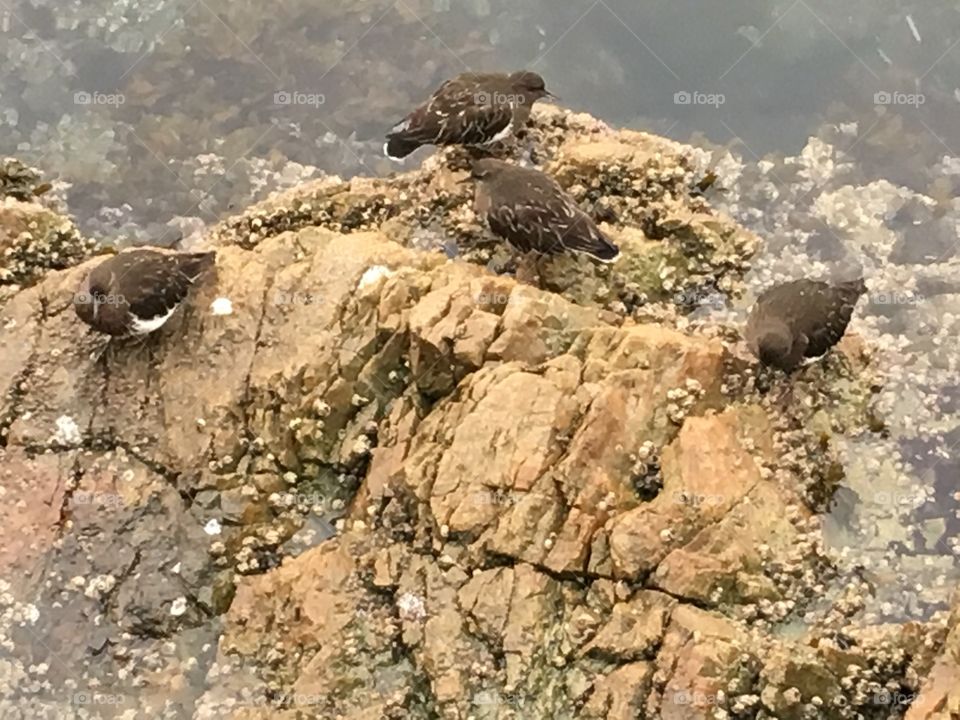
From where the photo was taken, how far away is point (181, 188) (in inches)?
458

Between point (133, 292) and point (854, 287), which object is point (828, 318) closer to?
point (854, 287)

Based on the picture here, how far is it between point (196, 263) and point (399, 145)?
256 centimetres

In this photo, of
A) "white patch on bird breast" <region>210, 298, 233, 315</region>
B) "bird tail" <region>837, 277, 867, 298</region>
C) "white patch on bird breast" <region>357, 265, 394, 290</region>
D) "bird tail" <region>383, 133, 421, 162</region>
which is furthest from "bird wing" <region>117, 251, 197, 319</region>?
"bird tail" <region>837, 277, 867, 298</region>

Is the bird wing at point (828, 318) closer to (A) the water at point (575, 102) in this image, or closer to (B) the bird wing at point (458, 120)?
(A) the water at point (575, 102)

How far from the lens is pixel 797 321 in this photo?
848cm

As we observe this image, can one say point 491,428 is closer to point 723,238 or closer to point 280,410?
point 280,410

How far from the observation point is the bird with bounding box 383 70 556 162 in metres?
10.2

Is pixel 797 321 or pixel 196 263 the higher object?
pixel 797 321


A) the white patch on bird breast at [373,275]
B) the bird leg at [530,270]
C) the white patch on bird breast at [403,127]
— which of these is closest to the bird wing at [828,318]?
the bird leg at [530,270]

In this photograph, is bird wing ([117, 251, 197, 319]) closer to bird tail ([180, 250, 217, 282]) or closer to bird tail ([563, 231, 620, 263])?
bird tail ([180, 250, 217, 282])

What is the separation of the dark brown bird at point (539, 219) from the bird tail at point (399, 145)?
50.4 inches

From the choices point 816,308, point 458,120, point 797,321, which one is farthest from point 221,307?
point 816,308

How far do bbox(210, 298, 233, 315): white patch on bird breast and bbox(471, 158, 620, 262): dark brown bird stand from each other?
7.85ft

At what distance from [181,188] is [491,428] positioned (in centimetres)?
570
